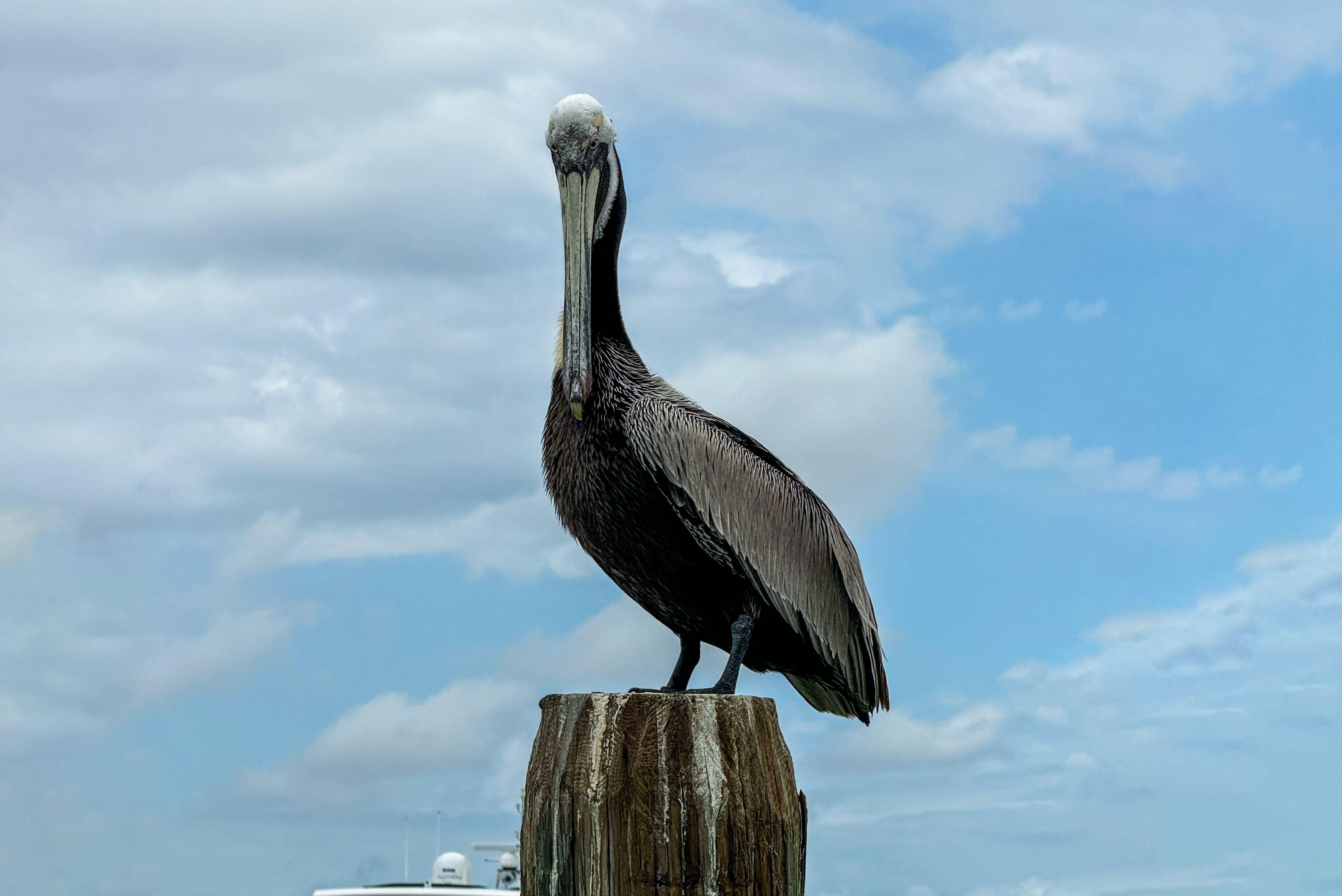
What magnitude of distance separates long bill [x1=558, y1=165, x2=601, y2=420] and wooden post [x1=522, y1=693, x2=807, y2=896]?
1437 millimetres

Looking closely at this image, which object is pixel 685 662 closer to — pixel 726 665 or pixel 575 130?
pixel 726 665

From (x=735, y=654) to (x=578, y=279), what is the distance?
72.1 inches

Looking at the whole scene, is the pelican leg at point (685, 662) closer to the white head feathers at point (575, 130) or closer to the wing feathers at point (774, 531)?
the wing feathers at point (774, 531)

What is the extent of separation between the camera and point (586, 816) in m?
5.44

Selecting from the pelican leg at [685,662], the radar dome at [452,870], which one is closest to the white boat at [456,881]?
the radar dome at [452,870]

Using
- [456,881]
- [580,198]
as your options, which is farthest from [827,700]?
[456,881]

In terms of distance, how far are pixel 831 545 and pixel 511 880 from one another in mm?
13395

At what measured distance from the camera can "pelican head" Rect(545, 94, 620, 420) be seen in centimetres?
632

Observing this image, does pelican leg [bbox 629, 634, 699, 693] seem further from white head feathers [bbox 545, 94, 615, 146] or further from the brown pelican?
white head feathers [bbox 545, 94, 615, 146]

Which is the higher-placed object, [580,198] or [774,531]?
[580,198]

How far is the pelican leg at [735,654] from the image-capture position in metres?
6.07

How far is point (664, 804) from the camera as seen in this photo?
5359 millimetres

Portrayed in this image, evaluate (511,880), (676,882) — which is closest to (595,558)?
(676,882)

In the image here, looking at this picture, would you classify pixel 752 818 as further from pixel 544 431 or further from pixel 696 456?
pixel 544 431
